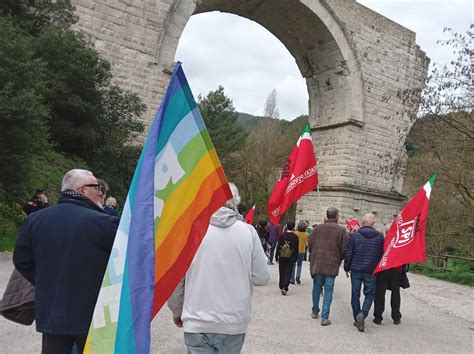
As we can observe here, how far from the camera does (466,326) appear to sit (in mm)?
7574

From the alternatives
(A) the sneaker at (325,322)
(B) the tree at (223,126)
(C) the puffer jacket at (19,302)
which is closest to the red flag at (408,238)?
(A) the sneaker at (325,322)

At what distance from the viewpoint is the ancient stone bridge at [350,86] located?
19234mm

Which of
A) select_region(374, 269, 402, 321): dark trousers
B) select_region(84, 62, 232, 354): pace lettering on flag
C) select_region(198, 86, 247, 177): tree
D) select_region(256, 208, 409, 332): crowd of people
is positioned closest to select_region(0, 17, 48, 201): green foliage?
select_region(256, 208, 409, 332): crowd of people

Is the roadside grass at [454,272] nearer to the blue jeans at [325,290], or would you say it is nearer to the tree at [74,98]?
the blue jeans at [325,290]

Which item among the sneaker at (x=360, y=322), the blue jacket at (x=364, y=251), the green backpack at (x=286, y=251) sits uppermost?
the blue jacket at (x=364, y=251)

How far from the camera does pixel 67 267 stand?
2506mm

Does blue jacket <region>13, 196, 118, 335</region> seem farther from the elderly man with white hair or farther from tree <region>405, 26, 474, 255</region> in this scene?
tree <region>405, 26, 474, 255</region>

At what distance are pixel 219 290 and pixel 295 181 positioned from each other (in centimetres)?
536

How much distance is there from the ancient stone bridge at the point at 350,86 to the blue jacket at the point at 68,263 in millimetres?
16040

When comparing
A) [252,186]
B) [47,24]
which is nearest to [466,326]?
[47,24]

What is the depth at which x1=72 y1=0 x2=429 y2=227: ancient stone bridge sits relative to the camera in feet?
63.1

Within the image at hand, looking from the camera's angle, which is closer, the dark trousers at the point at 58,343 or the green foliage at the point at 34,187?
the dark trousers at the point at 58,343

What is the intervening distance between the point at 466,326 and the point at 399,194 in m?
14.4

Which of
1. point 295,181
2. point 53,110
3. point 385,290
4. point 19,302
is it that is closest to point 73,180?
point 19,302
